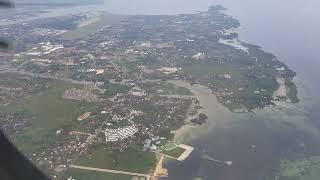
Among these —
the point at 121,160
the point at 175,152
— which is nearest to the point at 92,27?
the point at 175,152

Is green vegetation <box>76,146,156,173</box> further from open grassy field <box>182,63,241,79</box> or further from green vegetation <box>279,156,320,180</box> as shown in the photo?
open grassy field <box>182,63,241,79</box>

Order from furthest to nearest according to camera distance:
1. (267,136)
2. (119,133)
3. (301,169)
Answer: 1. (267,136)
2. (119,133)
3. (301,169)

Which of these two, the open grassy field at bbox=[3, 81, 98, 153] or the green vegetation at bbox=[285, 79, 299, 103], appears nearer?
the open grassy field at bbox=[3, 81, 98, 153]

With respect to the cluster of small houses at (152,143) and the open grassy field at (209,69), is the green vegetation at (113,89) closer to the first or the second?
the open grassy field at (209,69)

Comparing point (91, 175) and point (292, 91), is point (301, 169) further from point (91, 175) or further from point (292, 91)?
point (292, 91)

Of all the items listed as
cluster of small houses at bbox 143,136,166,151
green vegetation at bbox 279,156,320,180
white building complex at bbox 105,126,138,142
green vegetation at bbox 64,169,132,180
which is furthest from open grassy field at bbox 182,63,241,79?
green vegetation at bbox 64,169,132,180

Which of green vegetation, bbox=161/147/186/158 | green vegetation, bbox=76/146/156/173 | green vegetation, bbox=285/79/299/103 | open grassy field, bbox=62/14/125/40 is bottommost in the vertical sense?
green vegetation, bbox=76/146/156/173
